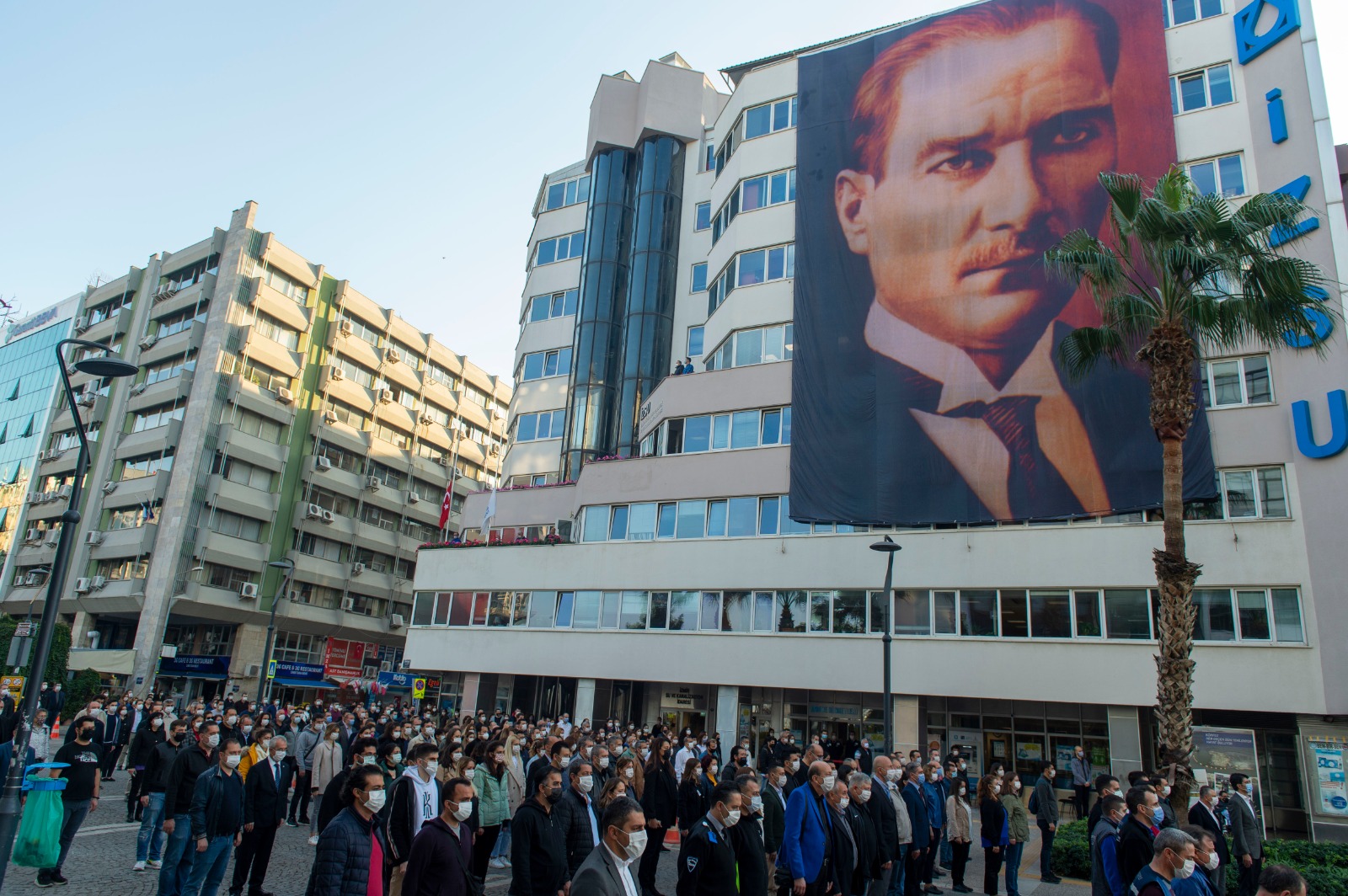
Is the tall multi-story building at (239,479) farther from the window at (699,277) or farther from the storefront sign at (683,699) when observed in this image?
the window at (699,277)

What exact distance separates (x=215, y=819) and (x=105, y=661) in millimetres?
51679

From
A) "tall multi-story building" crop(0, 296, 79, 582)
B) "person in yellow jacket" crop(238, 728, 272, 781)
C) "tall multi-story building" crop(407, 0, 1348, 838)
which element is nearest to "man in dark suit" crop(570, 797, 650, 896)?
"person in yellow jacket" crop(238, 728, 272, 781)

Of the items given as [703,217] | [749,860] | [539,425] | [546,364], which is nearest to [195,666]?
[539,425]

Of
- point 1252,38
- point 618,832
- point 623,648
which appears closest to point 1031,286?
point 1252,38

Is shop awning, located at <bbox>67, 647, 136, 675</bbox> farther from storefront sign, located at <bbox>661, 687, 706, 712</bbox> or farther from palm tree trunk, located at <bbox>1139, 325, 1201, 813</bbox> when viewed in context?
palm tree trunk, located at <bbox>1139, 325, 1201, 813</bbox>

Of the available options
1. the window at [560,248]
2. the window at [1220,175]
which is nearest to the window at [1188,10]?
the window at [1220,175]

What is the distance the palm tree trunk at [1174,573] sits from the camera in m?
15.9

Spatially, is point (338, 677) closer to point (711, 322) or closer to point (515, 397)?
point (515, 397)

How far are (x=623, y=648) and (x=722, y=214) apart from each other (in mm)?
19501

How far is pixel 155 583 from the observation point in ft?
171

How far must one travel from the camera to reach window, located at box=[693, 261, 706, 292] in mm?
43656

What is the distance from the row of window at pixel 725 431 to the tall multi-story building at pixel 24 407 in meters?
53.0

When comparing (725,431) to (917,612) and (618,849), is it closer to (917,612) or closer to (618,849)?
(917,612)

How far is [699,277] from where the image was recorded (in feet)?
144
